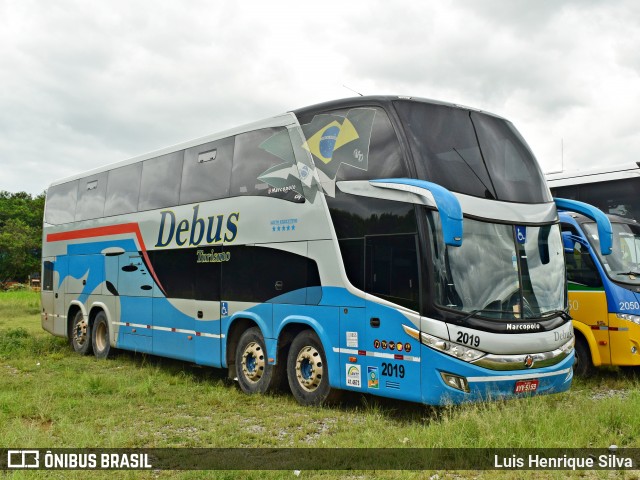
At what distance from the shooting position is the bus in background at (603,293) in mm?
11305

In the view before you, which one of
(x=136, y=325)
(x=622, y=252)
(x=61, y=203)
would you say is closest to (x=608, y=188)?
(x=622, y=252)

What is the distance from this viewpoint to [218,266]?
39.4ft

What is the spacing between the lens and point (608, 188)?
44.5 feet

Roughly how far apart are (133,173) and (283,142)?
212 inches

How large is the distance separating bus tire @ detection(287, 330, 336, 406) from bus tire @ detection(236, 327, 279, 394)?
46cm

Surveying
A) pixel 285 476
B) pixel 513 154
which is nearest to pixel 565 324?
pixel 513 154

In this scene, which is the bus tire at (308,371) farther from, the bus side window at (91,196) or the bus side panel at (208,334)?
the bus side window at (91,196)

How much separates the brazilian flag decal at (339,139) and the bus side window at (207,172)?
218 cm

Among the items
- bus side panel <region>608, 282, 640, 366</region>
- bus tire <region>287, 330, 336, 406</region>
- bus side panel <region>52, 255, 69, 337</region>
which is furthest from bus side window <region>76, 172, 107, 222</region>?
bus side panel <region>608, 282, 640, 366</region>

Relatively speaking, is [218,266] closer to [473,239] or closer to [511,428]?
[473,239]

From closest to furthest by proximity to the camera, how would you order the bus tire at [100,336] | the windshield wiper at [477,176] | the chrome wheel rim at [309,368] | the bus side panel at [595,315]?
the windshield wiper at [477,176], the chrome wheel rim at [309,368], the bus side panel at [595,315], the bus tire at [100,336]

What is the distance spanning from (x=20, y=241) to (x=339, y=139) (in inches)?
2537

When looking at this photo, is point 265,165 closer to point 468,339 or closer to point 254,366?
point 254,366

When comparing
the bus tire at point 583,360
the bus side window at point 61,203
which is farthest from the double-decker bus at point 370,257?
the bus side window at point 61,203
